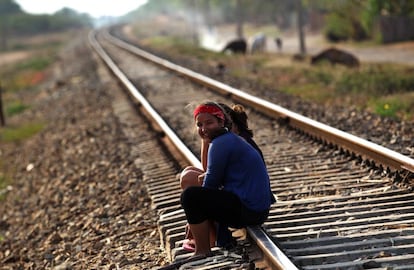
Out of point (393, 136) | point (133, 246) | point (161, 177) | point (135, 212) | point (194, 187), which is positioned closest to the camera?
point (194, 187)

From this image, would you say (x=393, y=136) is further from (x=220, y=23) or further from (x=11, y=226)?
(x=220, y=23)

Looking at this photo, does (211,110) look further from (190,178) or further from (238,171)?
(190,178)

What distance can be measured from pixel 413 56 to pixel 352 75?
958 centimetres

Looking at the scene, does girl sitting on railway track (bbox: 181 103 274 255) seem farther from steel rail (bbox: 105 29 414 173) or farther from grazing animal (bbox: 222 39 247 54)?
grazing animal (bbox: 222 39 247 54)

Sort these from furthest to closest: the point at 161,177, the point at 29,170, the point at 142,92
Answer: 1. the point at 142,92
2. the point at 29,170
3. the point at 161,177

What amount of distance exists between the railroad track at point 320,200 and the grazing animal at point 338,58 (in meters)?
9.52

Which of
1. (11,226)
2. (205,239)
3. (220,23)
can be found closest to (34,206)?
(11,226)

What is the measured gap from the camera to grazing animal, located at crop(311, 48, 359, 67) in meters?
19.1

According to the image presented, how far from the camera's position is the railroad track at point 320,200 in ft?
14.1

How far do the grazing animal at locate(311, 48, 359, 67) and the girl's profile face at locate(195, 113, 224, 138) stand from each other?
49.2 ft

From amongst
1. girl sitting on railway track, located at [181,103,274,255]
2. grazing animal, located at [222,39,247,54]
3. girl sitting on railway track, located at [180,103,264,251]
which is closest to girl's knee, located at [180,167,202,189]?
girl sitting on railway track, located at [180,103,264,251]

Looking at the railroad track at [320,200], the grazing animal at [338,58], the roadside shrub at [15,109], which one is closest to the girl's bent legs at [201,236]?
the railroad track at [320,200]

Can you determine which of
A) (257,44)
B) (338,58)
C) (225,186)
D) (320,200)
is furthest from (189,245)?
(257,44)

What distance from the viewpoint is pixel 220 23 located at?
284 ft
